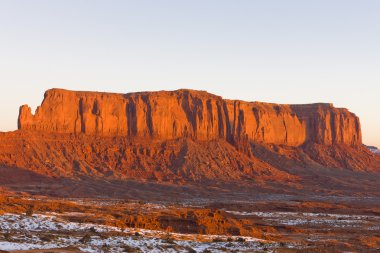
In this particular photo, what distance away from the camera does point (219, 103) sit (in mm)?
117125

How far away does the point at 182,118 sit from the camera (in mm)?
109188

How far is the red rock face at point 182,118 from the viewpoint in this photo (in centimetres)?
9731

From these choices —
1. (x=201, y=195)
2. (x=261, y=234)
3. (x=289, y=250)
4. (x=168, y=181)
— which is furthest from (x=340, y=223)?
(x=168, y=181)

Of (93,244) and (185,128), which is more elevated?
(185,128)

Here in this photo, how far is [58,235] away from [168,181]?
62853 mm

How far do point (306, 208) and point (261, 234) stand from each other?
87.7 ft

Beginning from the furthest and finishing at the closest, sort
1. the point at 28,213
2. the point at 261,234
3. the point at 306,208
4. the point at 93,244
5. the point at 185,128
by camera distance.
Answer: the point at 185,128 < the point at 306,208 < the point at 261,234 < the point at 28,213 < the point at 93,244

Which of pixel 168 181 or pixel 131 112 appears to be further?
pixel 131 112

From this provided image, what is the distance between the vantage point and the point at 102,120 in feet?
328

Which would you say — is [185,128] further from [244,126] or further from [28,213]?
[28,213]

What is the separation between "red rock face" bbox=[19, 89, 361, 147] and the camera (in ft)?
319

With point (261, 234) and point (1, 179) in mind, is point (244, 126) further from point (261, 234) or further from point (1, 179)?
point (261, 234)

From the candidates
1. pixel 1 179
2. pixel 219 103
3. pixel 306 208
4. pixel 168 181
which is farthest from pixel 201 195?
pixel 219 103

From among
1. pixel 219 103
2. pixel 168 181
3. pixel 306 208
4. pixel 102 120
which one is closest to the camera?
pixel 306 208
